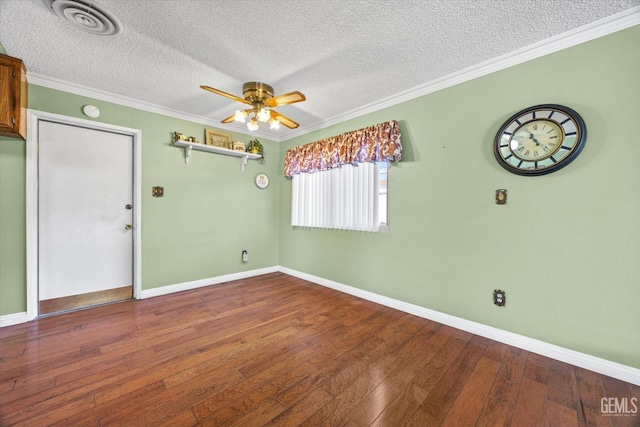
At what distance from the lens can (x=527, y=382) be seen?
1.68 meters

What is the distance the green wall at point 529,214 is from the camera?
1723 mm

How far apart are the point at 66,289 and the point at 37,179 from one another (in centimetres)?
126

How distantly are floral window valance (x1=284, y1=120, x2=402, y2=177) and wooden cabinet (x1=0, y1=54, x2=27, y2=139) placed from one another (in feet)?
9.70

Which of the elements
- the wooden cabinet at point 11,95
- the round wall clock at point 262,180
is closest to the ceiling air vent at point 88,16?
the wooden cabinet at point 11,95

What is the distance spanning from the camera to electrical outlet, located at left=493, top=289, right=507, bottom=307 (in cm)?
218

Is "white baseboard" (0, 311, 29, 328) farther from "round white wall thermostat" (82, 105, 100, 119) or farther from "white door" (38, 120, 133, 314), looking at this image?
"round white wall thermostat" (82, 105, 100, 119)

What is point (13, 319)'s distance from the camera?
243cm

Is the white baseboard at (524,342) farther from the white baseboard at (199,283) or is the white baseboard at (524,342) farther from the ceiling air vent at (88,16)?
the ceiling air vent at (88,16)

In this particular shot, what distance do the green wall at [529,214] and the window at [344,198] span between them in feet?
0.61

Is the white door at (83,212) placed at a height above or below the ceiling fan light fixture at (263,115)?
below

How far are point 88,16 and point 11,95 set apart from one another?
1140mm

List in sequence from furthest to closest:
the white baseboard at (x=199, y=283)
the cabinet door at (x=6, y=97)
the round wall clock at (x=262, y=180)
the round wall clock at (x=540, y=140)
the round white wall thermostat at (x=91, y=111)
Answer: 1. the round wall clock at (x=262, y=180)
2. the white baseboard at (x=199, y=283)
3. the round white wall thermostat at (x=91, y=111)
4. the cabinet door at (x=6, y=97)
5. the round wall clock at (x=540, y=140)

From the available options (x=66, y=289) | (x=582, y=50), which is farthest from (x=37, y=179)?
(x=582, y=50)

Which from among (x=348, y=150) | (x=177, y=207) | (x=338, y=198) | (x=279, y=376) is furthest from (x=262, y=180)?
(x=279, y=376)
